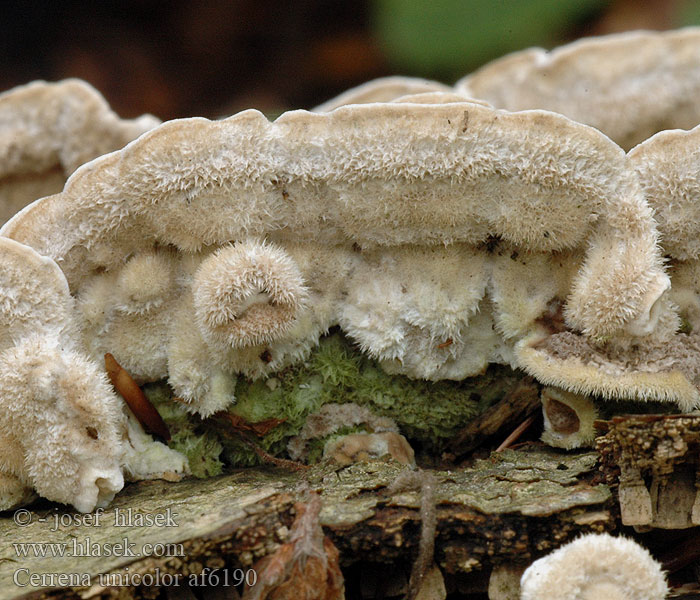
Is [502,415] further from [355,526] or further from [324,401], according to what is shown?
[355,526]

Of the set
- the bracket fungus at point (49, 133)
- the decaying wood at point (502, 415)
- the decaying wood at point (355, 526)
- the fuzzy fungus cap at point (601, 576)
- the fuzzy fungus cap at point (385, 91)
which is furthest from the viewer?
the fuzzy fungus cap at point (385, 91)

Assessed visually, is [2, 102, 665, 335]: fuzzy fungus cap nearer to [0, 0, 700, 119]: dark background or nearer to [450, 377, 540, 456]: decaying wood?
[450, 377, 540, 456]: decaying wood

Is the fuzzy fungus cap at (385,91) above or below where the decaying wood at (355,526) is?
above

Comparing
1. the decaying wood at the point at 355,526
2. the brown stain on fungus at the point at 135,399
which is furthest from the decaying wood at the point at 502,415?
the brown stain on fungus at the point at 135,399

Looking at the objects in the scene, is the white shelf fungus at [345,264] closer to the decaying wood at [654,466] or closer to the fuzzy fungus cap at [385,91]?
the decaying wood at [654,466]

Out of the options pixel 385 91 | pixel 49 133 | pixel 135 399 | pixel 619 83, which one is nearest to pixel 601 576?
pixel 135 399

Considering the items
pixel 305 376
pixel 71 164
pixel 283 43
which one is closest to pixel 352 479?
pixel 305 376

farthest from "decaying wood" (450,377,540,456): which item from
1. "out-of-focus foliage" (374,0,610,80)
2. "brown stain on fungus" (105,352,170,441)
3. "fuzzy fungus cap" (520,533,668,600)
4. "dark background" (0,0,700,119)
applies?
"dark background" (0,0,700,119)
